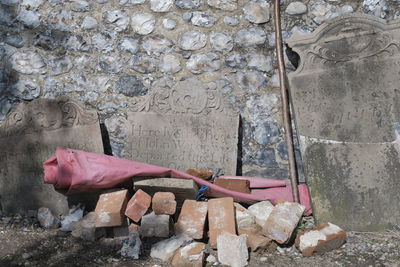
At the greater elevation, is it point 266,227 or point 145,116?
point 145,116

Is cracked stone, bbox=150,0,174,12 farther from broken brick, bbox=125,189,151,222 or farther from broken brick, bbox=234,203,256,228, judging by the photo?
broken brick, bbox=234,203,256,228

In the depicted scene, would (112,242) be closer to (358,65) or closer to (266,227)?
(266,227)

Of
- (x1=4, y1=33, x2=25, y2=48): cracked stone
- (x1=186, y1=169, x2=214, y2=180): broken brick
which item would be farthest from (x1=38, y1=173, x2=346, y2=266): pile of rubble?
(x1=4, y1=33, x2=25, y2=48): cracked stone

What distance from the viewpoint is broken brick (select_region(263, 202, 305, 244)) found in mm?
3619

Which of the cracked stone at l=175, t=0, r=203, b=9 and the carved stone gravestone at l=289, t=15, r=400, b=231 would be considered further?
the cracked stone at l=175, t=0, r=203, b=9

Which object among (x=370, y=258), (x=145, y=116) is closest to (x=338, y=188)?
(x=370, y=258)

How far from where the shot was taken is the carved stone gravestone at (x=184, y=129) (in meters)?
4.46

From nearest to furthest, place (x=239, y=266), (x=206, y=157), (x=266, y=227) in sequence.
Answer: (x=239, y=266), (x=266, y=227), (x=206, y=157)

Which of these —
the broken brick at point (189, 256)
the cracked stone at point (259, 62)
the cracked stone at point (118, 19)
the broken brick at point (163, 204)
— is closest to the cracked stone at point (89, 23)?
the cracked stone at point (118, 19)

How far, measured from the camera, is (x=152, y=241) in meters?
3.73

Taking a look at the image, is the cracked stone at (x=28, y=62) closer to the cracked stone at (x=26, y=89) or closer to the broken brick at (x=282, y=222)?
the cracked stone at (x=26, y=89)

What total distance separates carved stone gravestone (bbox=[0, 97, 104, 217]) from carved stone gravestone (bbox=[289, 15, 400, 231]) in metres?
1.76

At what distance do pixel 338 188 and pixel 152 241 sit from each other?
57.2 inches

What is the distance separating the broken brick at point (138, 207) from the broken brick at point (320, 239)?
1087mm
